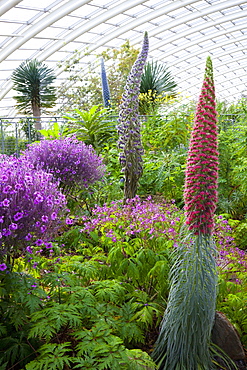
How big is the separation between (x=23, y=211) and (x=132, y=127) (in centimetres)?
233

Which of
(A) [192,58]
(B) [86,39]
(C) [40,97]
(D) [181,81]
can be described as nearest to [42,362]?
(C) [40,97]

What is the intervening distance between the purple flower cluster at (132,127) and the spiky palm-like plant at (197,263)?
204 cm

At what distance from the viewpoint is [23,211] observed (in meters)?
2.23

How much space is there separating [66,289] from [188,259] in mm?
822

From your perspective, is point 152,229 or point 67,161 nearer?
point 152,229

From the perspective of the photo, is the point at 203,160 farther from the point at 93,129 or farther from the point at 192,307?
the point at 93,129

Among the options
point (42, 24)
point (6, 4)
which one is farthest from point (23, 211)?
point (42, 24)

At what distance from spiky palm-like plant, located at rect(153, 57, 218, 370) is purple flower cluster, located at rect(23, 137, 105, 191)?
7.58ft

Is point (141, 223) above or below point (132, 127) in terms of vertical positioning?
below

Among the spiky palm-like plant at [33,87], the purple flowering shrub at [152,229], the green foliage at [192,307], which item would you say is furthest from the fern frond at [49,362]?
the spiky palm-like plant at [33,87]

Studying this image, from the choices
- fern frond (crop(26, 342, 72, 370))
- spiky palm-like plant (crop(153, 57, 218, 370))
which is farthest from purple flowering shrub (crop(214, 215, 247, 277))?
fern frond (crop(26, 342, 72, 370))

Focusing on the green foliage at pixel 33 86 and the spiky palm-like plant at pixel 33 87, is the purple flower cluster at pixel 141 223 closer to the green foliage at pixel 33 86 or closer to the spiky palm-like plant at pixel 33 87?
the spiky palm-like plant at pixel 33 87

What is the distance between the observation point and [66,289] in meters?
2.46

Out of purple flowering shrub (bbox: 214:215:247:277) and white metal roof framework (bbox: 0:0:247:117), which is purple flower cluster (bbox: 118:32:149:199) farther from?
white metal roof framework (bbox: 0:0:247:117)
